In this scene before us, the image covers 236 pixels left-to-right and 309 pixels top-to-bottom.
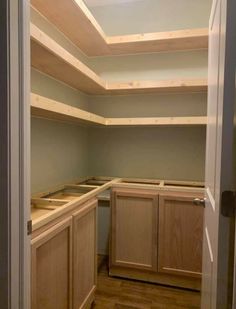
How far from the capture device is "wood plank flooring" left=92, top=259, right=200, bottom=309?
1917 mm

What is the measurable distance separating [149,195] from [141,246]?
0.50m

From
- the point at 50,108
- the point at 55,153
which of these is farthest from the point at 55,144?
the point at 50,108

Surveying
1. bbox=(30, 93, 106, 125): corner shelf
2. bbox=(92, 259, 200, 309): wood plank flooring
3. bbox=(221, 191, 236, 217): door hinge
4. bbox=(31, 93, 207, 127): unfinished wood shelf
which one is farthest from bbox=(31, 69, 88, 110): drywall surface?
bbox=(92, 259, 200, 309): wood plank flooring

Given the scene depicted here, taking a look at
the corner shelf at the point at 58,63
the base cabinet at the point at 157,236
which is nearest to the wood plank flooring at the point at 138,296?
the base cabinet at the point at 157,236

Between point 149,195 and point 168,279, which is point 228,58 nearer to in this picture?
point 149,195

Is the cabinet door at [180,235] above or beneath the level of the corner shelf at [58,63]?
beneath

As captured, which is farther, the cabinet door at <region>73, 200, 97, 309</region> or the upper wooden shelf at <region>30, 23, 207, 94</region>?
the cabinet door at <region>73, 200, 97, 309</region>

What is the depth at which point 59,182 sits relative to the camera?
2098mm

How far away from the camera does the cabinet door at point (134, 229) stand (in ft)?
7.16

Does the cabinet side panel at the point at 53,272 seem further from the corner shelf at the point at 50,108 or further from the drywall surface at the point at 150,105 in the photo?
the drywall surface at the point at 150,105

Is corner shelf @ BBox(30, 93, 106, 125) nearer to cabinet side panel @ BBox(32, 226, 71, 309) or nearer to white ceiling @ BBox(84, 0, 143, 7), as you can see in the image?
cabinet side panel @ BBox(32, 226, 71, 309)

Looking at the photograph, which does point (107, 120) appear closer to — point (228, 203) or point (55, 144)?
point (55, 144)

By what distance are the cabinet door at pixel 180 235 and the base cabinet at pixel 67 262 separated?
661 millimetres

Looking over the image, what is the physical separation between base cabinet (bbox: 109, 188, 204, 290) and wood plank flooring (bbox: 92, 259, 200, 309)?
7 cm
